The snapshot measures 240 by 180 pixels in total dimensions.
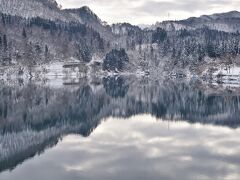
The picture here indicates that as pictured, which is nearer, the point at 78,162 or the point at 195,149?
the point at 78,162

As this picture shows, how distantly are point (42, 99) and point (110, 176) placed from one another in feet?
332

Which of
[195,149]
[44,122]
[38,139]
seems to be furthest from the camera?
[44,122]

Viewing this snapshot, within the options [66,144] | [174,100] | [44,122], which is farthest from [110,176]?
[174,100]

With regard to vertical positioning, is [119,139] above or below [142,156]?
below

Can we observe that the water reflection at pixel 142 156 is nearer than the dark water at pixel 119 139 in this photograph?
Yes

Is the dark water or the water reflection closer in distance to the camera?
the water reflection

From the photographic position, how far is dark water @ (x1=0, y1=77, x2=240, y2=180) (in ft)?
167

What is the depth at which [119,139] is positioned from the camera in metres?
73.4

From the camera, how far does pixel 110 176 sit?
1902 inches

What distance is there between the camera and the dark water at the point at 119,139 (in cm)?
5097

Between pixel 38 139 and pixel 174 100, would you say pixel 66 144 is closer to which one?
pixel 38 139

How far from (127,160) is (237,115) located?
183 ft

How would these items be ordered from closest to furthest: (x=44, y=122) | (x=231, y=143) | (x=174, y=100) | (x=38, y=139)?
(x=231, y=143)
(x=38, y=139)
(x=44, y=122)
(x=174, y=100)

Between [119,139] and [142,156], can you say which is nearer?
[142,156]
